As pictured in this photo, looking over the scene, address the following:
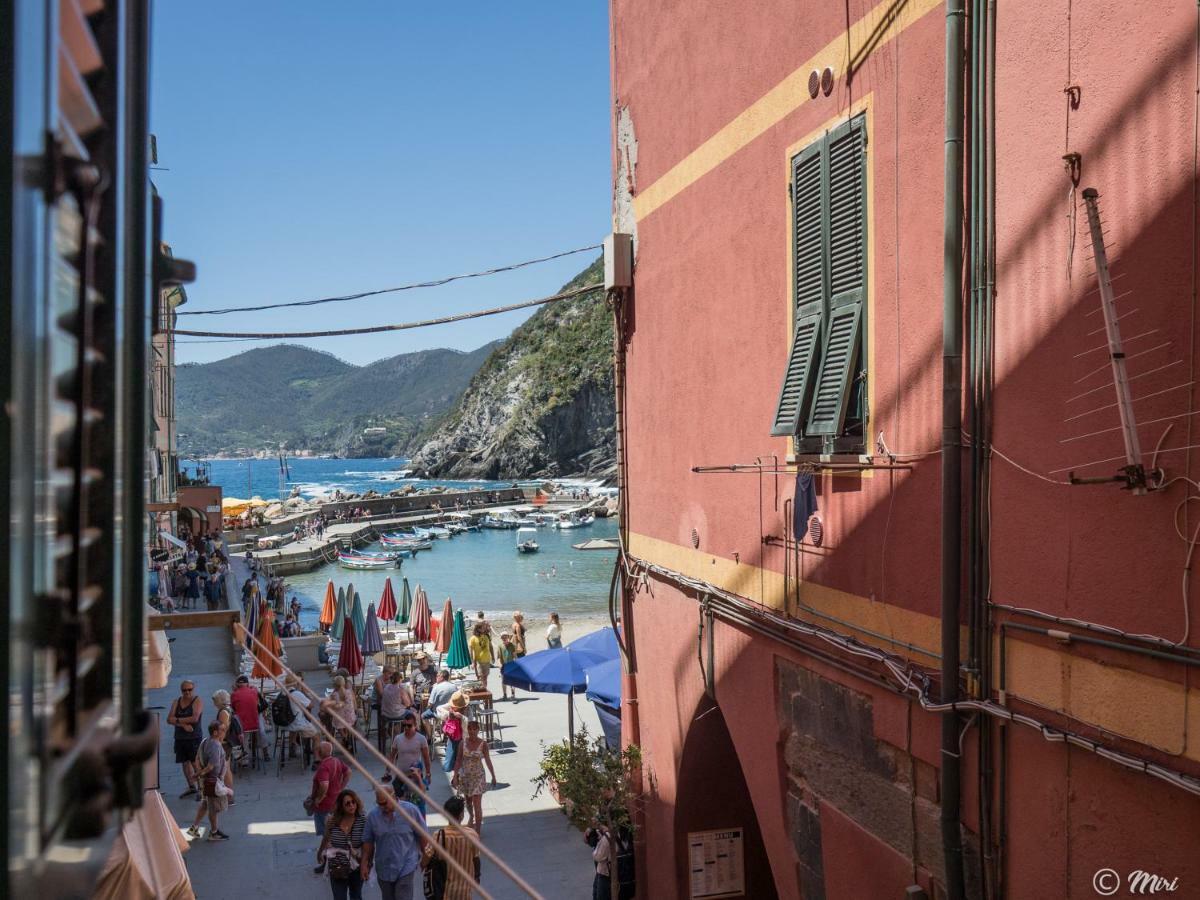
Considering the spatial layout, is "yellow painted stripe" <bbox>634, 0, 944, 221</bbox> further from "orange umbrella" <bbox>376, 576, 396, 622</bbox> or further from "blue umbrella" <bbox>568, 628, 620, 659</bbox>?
"orange umbrella" <bbox>376, 576, 396, 622</bbox>

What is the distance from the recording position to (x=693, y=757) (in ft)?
28.6

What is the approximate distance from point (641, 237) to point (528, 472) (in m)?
126

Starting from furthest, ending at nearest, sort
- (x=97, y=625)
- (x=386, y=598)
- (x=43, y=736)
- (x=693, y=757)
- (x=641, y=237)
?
(x=386, y=598)
(x=641, y=237)
(x=693, y=757)
(x=97, y=625)
(x=43, y=736)

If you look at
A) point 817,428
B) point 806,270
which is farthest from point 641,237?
point 817,428

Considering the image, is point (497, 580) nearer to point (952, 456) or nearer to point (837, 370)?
point (837, 370)

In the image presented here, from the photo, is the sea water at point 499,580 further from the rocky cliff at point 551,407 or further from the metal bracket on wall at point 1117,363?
the rocky cliff at point 551,407

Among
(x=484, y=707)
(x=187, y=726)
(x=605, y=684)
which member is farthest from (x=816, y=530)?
(x=484, y=707)

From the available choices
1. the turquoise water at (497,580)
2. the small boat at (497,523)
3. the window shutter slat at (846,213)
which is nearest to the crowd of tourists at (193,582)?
the turquoise water at (497,580)

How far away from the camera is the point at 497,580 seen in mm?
56469

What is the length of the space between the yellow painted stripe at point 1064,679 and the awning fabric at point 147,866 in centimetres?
351

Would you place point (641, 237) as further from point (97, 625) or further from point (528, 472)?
point (528, 472)

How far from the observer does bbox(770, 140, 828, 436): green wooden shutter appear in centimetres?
609

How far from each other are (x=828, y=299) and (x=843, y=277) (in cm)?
19

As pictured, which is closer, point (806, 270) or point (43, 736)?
point (43, 736)
